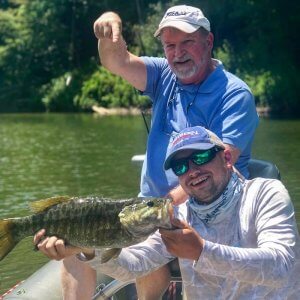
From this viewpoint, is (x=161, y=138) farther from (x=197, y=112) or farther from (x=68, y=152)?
(x=68, y=152)

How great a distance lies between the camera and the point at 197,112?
4789 mm

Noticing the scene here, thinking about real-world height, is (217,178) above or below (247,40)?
above

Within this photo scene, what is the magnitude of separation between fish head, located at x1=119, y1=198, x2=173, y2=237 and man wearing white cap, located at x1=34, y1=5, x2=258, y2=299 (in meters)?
1.13

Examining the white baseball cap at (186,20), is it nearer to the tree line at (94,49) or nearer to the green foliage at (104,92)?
the tree line at (94,49)

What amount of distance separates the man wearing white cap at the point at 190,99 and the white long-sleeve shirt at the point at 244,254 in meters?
0.85

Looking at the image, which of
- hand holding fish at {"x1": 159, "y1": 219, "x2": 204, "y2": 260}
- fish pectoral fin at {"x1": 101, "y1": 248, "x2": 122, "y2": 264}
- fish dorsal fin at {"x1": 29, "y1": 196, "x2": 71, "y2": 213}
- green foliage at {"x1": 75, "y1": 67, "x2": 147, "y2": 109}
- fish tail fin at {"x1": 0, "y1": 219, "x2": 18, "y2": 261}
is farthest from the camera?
green foliage at {"x1": 75, "y1": 67, "x2": 147, "y2": 109}

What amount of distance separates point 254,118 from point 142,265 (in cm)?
143

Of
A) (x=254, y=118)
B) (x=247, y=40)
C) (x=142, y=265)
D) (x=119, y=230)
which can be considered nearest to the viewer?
(x=119, y=230)

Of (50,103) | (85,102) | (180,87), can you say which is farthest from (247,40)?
(180,87)

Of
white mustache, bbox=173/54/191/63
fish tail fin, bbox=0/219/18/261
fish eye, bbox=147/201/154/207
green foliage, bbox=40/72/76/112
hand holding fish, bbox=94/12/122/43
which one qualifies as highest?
hand holding fish, bbox=94/12/122/43

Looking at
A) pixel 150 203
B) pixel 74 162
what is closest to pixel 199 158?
pixel 150 203

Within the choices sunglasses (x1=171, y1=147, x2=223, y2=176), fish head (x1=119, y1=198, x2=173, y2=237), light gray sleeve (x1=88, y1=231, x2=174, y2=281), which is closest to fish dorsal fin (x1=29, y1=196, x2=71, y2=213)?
light gray sleeve (x1=88, y1=231, x2=174, y2=281)

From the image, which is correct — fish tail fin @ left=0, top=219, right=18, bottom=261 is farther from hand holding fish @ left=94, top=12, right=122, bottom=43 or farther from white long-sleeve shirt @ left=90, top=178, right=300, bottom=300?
hand holding fish @ left=94, top=12, right=122, bottom=43

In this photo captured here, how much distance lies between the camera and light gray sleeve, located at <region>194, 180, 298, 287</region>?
3209 millimetres
